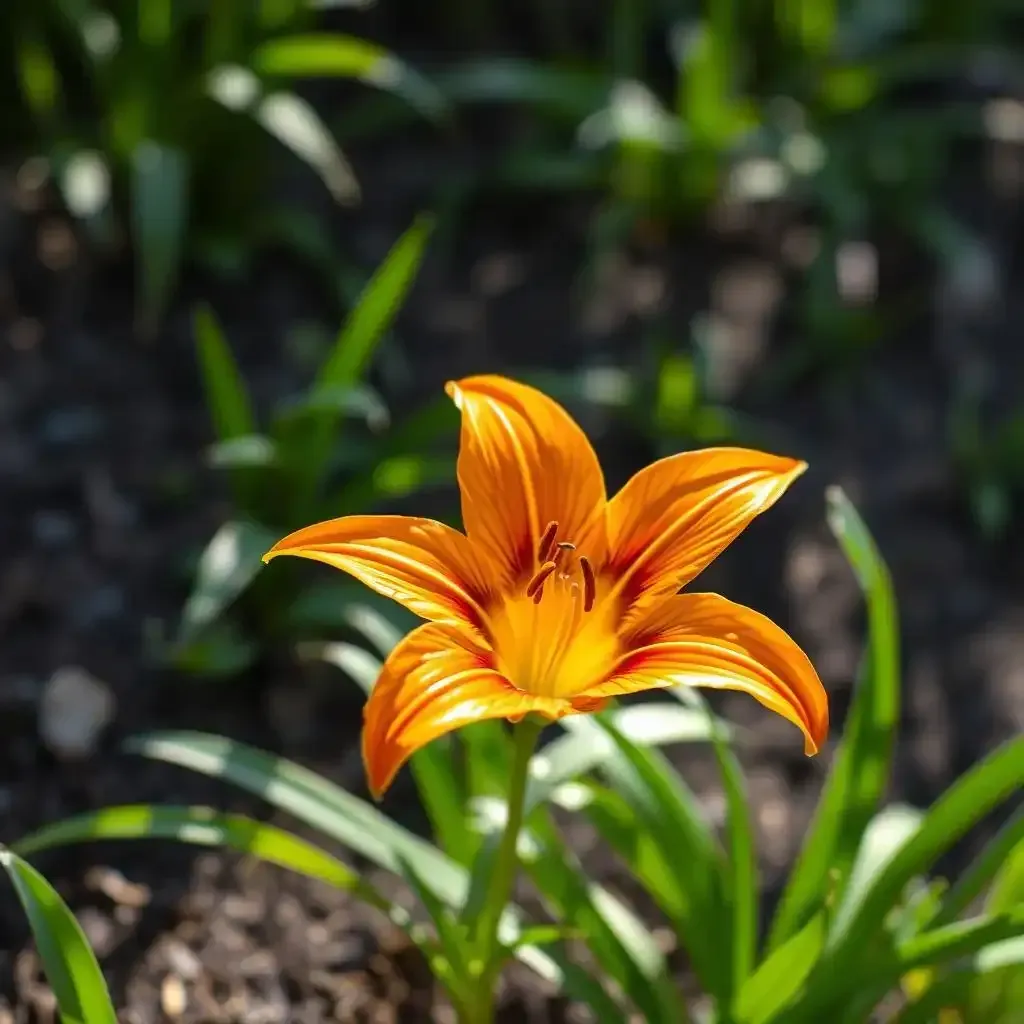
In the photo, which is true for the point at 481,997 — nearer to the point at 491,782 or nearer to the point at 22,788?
the point at 491,782

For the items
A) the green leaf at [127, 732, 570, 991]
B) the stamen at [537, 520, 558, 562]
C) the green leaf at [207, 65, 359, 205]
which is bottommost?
the green leaf at [127, 732, 570, 991]

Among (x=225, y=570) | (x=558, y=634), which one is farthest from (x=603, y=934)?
(x=225, y=570)

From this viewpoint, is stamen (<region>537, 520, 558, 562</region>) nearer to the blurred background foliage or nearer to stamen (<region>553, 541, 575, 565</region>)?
stamen (<region>553, 541, 575, 565</region>)

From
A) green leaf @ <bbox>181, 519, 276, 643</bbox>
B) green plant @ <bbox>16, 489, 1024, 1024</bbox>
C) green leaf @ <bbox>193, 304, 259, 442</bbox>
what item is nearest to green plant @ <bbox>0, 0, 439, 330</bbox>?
green leaf @ <bbox>193, 304, 259, 442</bbox>

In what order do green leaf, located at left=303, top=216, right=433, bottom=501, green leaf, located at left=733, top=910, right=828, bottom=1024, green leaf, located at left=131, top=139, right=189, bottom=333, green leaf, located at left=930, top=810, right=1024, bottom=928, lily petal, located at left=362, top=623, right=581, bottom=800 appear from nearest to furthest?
lily petal, located at left=362, top=623, right=581, bottom=800
green leaf, located at left=733, top=910, right=828, bottom=1024
green leaf, located at left=930, top=810, right=1024, bottom=928
green leaf, located at left=303, top=216, right=433, bottom=501
green leaf, located at left=131, top=139, right=189, bottom=333

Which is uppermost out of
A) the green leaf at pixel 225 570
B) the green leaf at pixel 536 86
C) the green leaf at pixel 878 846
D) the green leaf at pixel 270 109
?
the green leaf at pixel 536 86

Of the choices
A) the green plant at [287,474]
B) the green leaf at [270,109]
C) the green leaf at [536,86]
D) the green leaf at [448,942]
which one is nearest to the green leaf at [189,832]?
the green leaf at [448,942]

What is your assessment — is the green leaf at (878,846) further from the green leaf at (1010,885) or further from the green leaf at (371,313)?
the green leaf at (371,313)

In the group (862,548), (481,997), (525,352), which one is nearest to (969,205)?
(525,352)
